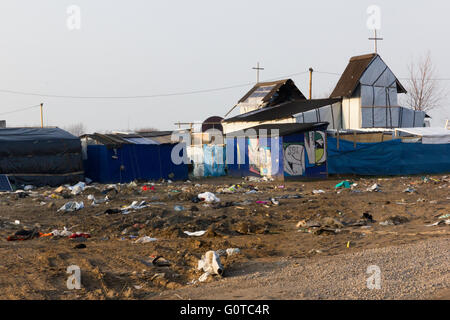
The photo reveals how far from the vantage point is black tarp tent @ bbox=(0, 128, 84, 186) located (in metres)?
20.5

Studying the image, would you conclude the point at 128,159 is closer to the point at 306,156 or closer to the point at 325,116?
the point at 306,156

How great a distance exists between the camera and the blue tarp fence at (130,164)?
22.3 meters

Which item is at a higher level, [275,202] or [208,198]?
[208,198]

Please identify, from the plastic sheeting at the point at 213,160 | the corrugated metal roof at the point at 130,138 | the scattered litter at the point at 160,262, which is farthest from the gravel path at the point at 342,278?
the plastic sheeting at the point at 213,160

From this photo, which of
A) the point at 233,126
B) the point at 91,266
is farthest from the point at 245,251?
the point at 233,126

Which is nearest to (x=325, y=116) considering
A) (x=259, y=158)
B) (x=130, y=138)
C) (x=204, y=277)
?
(x=259, y=158)

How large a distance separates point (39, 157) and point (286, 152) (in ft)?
34.5

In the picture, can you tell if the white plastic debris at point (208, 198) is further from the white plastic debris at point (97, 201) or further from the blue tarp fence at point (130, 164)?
the blue tarp fence at point (130, 164)

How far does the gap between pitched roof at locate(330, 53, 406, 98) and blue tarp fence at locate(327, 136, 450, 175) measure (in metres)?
8.09

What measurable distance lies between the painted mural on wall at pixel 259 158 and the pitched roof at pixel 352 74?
33.5 ft

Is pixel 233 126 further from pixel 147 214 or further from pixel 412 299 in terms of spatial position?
pixel 412 299

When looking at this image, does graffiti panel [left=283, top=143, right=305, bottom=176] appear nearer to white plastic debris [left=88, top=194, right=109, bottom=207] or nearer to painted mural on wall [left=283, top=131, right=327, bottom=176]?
painted mural on wall [left=283, top=131, right=327, bottom=176]

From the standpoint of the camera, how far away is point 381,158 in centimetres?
2347
